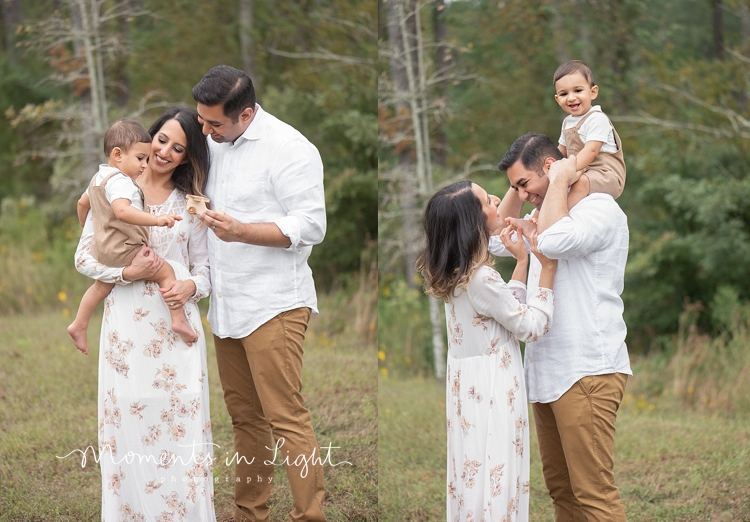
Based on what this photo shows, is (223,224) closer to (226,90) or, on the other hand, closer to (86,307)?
(226,90)

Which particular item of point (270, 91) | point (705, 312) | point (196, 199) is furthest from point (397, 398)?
point (270, 91)

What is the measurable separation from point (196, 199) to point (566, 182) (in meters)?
1.41

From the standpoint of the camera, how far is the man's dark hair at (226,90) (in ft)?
9.96

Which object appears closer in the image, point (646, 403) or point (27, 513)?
point (27, 513)

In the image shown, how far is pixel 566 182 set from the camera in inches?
112

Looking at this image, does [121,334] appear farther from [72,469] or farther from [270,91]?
[270,91]

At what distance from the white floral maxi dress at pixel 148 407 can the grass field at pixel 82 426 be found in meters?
0.69

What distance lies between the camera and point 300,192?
313 cm

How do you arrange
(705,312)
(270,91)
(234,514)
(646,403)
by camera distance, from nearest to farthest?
(234,514)
(646,403)
(705,312)
(270,91)

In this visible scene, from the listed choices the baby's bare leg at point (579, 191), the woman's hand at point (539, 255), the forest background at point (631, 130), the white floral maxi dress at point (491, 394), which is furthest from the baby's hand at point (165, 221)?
the forest background at point (631, 130)

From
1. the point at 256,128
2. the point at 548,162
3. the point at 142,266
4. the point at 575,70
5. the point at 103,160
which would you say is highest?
the point at 103,160

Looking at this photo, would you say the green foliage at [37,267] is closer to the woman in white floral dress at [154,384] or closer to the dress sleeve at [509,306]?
the woman in white floral dress at [154,384]

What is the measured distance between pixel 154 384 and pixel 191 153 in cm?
96

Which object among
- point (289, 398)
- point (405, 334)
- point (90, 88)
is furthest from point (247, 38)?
point (289, 398)
